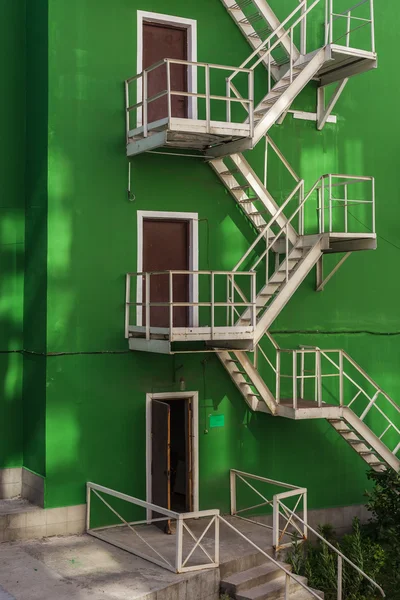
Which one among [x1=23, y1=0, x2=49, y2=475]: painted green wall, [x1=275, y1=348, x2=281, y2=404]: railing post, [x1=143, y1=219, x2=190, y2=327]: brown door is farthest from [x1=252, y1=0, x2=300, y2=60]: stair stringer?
[x1=275, y1=348, x2=281, y2=404]: railing post

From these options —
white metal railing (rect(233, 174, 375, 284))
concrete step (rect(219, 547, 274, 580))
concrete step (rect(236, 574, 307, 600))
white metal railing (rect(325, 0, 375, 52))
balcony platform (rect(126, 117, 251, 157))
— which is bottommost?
concrete step (rect(236, 574, 307, 600))

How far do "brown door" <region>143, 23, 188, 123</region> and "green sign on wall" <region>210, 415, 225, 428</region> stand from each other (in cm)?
607

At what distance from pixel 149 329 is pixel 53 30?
5.81 meters

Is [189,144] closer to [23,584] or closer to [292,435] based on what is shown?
[292,435]

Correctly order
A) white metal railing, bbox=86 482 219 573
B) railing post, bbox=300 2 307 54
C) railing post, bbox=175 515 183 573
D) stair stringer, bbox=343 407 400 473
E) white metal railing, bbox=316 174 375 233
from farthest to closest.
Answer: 1. white metal railing, bbox=316 174 375 233
2. railing post, bbox=300 2 307 54
3. stair stringer, bbox=343 407 400 473
4. white metal railing, bbox=86 482 219 573
5. railing post, bbox=175 515 183 573

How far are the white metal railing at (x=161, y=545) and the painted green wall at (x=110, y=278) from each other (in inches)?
23.4

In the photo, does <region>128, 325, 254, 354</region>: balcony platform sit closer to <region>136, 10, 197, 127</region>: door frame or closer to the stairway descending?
the stairway descending

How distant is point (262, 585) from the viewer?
14.7 m

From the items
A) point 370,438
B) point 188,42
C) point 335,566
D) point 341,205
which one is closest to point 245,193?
point 341,205

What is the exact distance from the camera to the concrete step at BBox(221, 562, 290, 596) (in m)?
14.1

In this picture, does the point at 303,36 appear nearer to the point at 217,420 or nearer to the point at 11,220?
the point at 11,220

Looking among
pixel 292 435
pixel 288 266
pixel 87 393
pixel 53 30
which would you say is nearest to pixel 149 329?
pixel 87 393

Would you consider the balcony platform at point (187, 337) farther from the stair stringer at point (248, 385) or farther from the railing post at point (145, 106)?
the railing post at point (145, 106)

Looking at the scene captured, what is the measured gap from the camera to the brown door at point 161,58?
1698 centimetres
